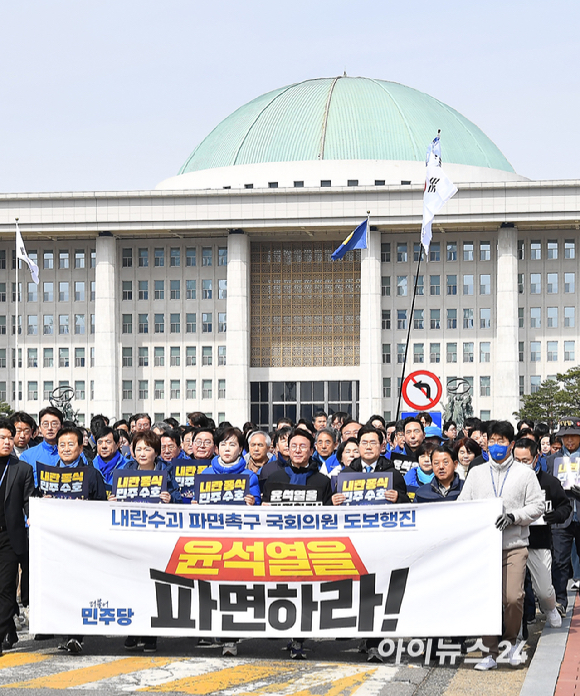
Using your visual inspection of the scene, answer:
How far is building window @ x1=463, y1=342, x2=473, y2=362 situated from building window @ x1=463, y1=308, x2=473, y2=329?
102cm

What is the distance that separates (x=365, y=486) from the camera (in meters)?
9.71

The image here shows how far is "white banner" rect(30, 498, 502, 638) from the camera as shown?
29.9 feet

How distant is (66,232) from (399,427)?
4684 cm

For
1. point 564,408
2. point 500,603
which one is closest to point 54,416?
point 500,603

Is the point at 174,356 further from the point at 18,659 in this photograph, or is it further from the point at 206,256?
the point at 18,659

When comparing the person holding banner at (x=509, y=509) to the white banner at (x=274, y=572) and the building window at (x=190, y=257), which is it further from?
the building window at (x=190, y=257)

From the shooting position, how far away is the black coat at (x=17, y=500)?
9.73 meters

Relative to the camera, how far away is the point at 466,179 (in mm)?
66312

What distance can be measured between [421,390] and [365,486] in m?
7.69

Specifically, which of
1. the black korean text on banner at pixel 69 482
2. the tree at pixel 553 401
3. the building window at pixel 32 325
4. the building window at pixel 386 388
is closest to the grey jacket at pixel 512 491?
the black korean text on banner at pixel 69 482

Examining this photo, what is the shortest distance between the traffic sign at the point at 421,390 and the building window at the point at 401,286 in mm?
43590

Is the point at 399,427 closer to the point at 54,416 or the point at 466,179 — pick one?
the point at 54,416

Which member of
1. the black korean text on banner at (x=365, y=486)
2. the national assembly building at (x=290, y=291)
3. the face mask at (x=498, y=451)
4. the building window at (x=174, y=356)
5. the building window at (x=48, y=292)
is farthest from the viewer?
the building window at (x=48, y=292)

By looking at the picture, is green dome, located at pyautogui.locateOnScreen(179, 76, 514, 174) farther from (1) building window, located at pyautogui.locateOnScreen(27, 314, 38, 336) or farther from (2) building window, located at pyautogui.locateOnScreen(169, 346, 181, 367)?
(1) building window, located at pyautogui.locateOnScreen(27, 314, 38, 336)
